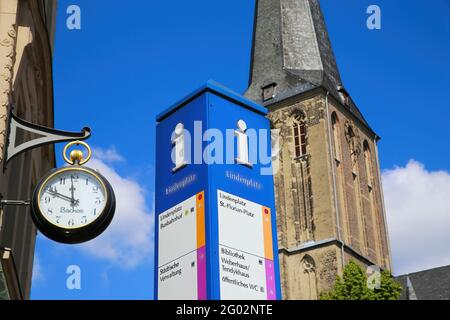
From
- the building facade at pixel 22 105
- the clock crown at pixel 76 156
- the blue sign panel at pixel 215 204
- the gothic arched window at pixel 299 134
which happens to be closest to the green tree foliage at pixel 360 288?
the gothic arched window at pixel 299 134

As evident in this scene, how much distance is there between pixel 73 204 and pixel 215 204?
4.79 metres

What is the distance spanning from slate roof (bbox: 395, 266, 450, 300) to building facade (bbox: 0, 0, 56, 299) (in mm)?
32392

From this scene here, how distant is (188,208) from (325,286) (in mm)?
35001

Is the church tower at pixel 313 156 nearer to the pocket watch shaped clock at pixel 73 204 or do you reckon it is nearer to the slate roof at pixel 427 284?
the slate roof at pixel 427 284

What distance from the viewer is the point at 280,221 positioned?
48562mm

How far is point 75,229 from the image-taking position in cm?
553

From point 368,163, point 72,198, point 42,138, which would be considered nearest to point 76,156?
point 42,138

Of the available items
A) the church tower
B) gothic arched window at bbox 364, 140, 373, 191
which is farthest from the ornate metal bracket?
gothic arched window at bbox 364, 140, 373, 191

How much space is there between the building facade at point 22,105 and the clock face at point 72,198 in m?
0.75

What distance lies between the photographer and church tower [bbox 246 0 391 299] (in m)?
46.6

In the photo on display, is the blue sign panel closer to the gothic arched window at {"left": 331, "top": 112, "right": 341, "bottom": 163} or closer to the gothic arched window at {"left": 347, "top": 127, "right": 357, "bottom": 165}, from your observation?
the gothic arched window at {"left": 331, "top": 112, "right": 341, "bottom": 163}

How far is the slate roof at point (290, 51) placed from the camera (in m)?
53.3

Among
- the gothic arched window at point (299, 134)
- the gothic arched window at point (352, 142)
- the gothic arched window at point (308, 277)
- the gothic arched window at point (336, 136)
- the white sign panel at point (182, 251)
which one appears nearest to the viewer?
the white sign panel at point (182, 251)

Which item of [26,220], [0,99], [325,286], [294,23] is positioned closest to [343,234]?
[325,286]
